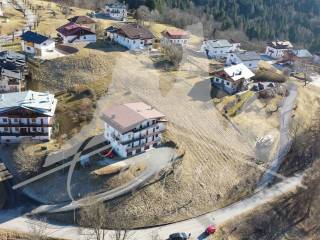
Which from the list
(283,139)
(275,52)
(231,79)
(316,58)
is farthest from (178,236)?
(316,58)

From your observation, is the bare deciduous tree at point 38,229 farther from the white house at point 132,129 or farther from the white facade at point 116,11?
the white facade at point 116,11

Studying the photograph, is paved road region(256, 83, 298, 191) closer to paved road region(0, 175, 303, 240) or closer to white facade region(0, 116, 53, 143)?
paved road region(0, 175, 303, 240)

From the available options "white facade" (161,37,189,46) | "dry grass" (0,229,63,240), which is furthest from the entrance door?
"white facade" (161,37,189,46)

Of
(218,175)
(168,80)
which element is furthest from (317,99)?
(218,175)

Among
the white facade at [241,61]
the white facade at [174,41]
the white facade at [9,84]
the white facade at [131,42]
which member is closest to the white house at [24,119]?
the white facade at [9,84]

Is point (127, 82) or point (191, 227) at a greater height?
point (127, 82)

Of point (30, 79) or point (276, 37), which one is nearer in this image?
point (30, 79)

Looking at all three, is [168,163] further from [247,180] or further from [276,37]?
[276,37]
